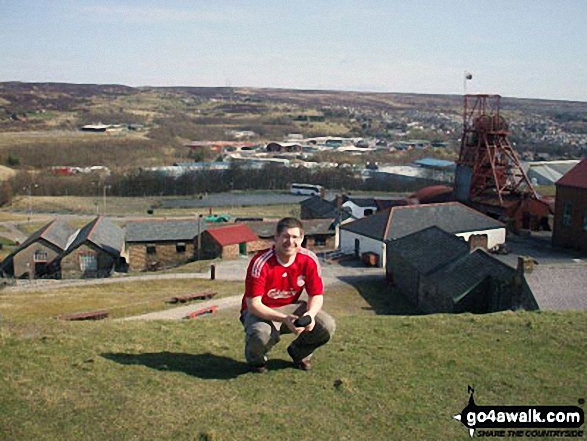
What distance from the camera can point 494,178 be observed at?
51312mm

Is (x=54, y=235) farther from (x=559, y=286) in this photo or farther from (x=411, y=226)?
(x=559, y=286)

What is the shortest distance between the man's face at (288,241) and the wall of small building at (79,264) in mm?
39273

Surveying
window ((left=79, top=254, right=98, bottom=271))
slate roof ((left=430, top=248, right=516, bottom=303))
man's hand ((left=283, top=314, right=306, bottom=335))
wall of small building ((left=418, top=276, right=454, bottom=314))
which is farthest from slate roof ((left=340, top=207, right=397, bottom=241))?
man's hand ((left=283, top=314, right=306, bottom=335))

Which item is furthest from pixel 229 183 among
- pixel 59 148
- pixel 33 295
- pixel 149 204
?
pixel 33 295

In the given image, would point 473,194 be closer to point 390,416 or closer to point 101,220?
point 101,220

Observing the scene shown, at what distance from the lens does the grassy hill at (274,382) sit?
284 inches

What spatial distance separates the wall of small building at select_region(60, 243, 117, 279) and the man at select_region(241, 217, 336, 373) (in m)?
38.9

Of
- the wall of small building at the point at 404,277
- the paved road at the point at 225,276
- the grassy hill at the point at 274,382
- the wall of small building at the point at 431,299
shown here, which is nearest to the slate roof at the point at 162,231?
the paved road at the point at 225,276

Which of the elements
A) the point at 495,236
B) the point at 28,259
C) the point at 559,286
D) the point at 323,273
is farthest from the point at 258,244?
the point at 559,286

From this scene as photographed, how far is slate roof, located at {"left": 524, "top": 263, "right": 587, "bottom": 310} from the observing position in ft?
69.3

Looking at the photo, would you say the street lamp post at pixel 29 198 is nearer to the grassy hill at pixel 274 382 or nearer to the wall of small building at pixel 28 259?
the wall of small building at pixel 28 259

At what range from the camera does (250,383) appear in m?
8.44

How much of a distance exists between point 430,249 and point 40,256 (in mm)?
28098

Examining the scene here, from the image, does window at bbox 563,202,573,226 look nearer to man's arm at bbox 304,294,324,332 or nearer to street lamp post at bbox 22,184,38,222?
man's arm at bbox 304,294,324,332
